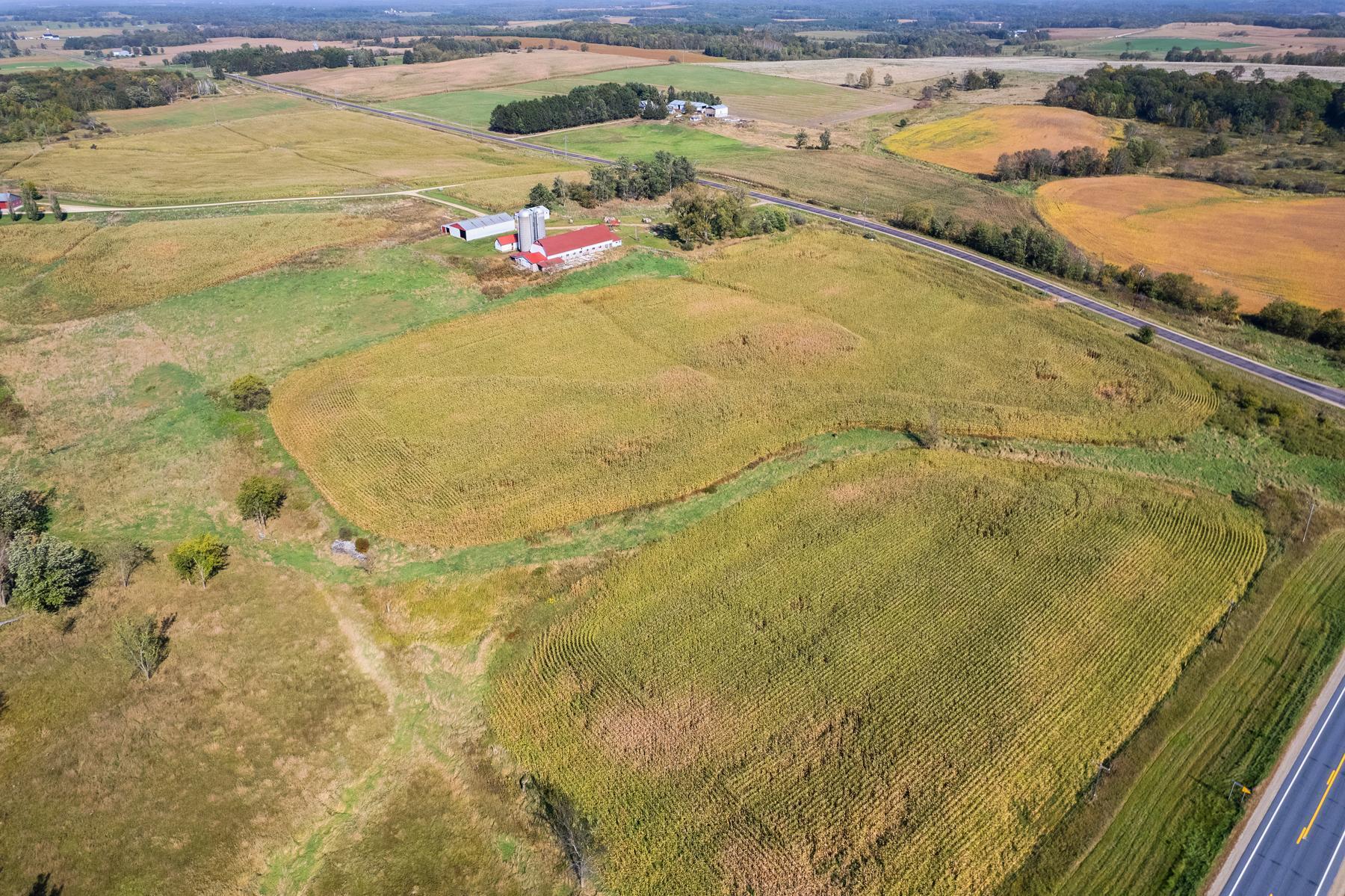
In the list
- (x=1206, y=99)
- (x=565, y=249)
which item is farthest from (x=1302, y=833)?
(x=1206, y=99)

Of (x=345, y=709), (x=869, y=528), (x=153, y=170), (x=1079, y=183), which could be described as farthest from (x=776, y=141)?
(x=345, y=709)

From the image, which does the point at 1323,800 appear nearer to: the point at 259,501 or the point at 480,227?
the point at 259,501

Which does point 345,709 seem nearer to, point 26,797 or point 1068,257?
point 26,797

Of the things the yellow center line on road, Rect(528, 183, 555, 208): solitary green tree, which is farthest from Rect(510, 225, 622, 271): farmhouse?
the yellow center line on road

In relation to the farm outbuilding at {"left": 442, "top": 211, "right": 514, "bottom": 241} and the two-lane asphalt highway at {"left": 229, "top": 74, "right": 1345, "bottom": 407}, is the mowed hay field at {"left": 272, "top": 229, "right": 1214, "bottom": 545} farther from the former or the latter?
the farm outbuilding at {"left": 442, "top": 211, "right": 514, "bottom": 241}

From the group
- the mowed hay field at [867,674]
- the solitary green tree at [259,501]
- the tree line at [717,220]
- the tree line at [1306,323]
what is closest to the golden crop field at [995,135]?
the tree line at [717,220]
